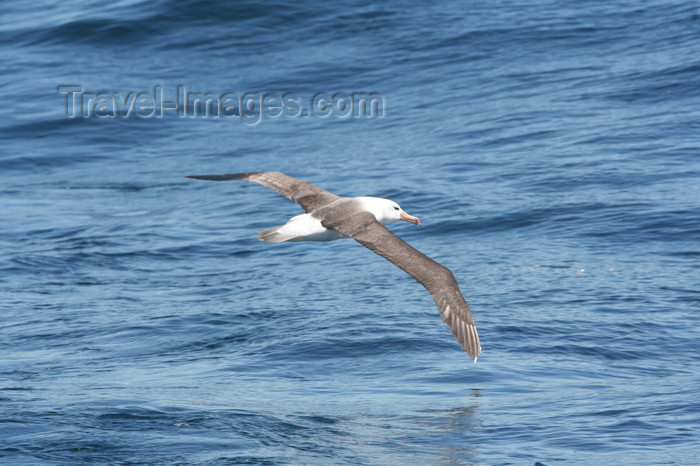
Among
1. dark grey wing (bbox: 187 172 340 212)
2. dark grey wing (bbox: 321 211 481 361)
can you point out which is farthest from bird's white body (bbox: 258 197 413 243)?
dark grey wing (bbox: 321 211 481 361)

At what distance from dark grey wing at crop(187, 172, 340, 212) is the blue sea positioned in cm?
208

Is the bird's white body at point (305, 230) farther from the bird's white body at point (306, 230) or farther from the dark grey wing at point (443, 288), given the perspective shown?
the dark grey wing at point (443, 288)

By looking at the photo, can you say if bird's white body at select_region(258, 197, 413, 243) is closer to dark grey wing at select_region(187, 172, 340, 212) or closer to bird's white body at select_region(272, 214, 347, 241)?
bird's white body at select_region(272, 214, 347, 241)

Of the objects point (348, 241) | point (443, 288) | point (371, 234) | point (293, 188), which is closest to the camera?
point (443, 288)

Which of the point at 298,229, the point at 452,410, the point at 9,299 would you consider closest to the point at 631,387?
the point at 452,410

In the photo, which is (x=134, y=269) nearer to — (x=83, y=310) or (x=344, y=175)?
(x=83, y=310)

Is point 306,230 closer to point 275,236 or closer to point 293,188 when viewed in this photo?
point 275,236

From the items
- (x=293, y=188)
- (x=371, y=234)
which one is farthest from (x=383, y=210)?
(x=293, y=188)

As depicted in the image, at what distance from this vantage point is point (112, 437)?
10.7 meters

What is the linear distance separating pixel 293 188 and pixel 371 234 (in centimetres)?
237

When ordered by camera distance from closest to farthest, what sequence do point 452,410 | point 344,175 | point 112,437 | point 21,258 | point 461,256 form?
point 112,437 → point 452,410 → point 461,256 → point 21,258 → point 344,175

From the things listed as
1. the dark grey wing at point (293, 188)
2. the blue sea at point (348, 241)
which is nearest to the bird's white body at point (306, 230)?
the dark grey wing at point (293, 188)

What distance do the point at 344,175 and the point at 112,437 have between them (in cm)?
1144

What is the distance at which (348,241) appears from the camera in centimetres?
1939
